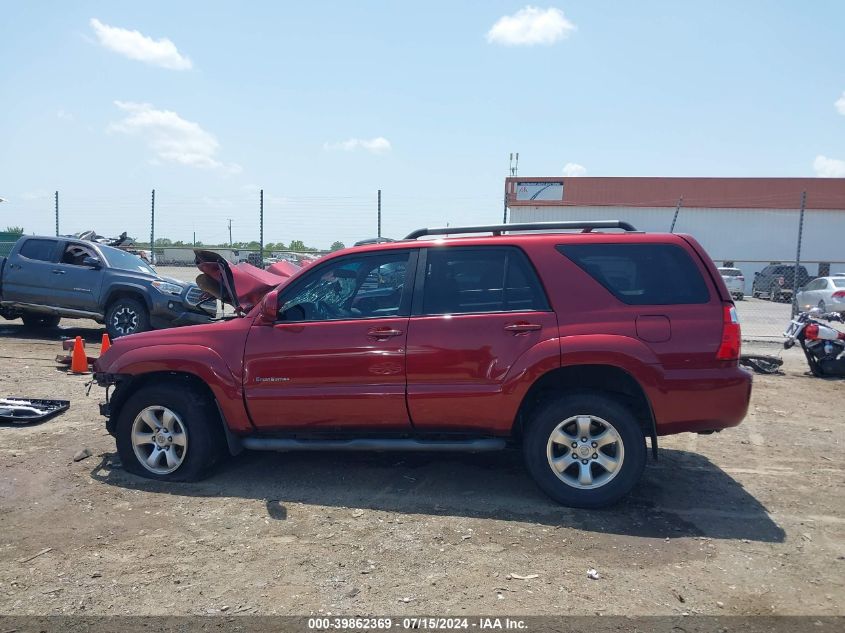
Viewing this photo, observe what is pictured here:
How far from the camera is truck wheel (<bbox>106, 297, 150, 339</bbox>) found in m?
11.0

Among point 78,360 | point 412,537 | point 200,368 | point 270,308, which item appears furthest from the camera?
point 78,360

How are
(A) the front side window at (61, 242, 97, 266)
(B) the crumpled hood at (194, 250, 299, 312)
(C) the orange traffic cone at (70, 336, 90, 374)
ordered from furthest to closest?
(A) the front side window at (61, 242, 97, 266), (C) the orange traffic cone at (70, 336, 90, 374), (B) the crumpled hood at (194, 250, 299, 312)

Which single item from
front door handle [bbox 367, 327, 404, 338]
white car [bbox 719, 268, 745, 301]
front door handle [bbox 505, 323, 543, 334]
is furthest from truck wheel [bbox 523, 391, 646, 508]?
white car [bbox 719, 268, 745, 301]

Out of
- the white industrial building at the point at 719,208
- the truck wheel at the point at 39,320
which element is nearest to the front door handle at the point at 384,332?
the truck wheel at the point at 39,320

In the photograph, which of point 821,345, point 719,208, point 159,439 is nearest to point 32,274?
point 159,439

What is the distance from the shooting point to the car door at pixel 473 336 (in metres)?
4.34

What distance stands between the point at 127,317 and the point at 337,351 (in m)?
7.95

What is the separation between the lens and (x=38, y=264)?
11.7 metres

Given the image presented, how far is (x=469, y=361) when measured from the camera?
437cm

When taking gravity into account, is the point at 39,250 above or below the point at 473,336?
above

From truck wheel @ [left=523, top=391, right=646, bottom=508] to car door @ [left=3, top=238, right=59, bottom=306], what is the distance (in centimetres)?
1035

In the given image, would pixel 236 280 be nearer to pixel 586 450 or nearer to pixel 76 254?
pixel 586 450

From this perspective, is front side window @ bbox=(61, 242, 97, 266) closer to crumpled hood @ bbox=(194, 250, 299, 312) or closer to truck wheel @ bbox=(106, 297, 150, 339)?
truck wheel @ bbox=(106, 297, 150, 339)

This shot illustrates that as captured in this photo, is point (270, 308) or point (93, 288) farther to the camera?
point (93, 288)
